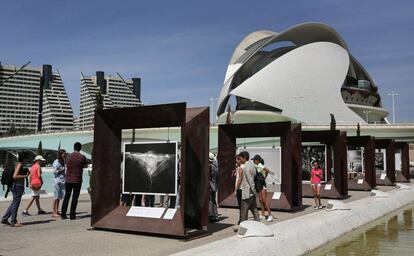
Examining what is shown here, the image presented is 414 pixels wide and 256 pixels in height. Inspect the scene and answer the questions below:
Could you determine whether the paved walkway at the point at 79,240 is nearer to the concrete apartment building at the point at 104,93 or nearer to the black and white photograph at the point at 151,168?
the black and white photograph at the point at 151,168

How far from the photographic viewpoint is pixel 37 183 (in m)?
10.2

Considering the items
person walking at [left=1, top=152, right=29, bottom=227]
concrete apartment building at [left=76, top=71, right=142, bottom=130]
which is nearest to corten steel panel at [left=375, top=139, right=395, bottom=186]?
person walking at [left=1, top=152, right=29, bottom=227]

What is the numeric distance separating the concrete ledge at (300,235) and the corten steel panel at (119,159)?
120cm

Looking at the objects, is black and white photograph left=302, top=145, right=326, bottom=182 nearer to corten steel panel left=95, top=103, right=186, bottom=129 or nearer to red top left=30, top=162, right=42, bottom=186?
corten steel panel left=95, top=103, right=186, bottom=129

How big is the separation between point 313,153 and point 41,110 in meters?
105

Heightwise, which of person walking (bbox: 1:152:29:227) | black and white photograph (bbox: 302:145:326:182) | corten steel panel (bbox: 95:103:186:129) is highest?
corten steel panel (bbox: 95:103:186:129)

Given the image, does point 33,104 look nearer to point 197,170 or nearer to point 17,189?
point 17,189

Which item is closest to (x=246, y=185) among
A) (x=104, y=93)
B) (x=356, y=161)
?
(x=356, y=161)

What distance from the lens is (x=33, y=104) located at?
10931 centimetres

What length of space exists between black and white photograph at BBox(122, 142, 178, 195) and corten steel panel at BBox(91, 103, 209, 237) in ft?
1.04

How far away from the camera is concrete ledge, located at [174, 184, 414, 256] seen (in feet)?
21.2

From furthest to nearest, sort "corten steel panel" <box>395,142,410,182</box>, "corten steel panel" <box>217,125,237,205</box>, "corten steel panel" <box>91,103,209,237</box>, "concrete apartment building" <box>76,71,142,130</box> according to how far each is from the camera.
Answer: "concrete apartment building" <box>76,71,142,130</box>, "corten steel panel" <box>395,142,410,182</box>, "corten steel panel" <box>217,125,237,205</box>, "corten steel panel" <box>91,103,209,237</box>

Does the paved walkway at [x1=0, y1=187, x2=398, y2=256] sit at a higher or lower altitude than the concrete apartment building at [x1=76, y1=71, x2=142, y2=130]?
lower

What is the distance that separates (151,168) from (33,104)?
109484 millimetres
